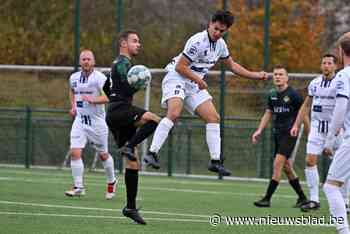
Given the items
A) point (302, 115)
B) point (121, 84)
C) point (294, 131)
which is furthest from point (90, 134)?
point (121, 84)

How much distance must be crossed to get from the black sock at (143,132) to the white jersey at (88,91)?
487cm

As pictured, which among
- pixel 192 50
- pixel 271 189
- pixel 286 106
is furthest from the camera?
pixel 286 106

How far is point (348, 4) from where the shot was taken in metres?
35.6

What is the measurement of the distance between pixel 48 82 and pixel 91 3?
2.26 m

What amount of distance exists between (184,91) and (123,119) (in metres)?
1.34

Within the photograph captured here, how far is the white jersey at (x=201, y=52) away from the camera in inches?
551

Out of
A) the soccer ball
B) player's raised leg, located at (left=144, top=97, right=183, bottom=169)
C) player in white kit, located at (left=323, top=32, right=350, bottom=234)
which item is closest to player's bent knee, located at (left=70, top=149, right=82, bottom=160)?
player's raised leg, located at (left=144, top=97, right=183, bottom=169)

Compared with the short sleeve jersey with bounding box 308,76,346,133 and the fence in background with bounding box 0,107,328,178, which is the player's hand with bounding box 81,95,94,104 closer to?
the short sleeve jersey with bounding box 308,76,346,133

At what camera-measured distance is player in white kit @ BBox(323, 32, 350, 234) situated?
10891 mm

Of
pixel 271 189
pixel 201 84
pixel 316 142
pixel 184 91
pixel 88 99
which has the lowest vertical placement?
pixel 271 189

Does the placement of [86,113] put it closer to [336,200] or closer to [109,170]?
[109,170]

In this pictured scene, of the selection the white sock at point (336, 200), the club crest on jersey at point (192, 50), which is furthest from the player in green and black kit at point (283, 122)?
the white sock at point (336, 200)

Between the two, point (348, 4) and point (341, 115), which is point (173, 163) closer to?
point (348, 4)

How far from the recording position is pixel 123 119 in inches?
516
